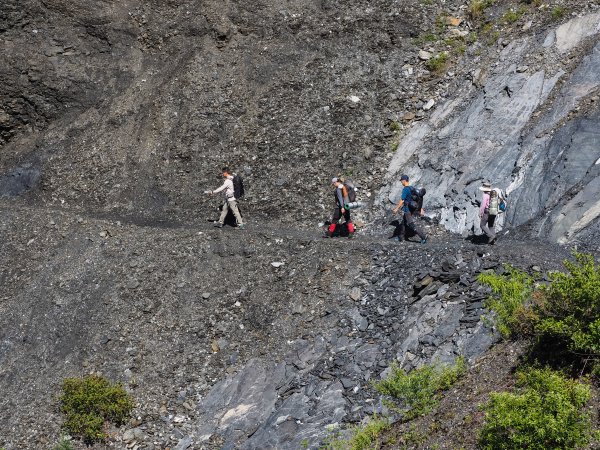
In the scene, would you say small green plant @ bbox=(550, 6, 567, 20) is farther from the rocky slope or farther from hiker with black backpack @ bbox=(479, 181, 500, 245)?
hiker with black backpack @ bbox=(479, 181, 500, 245)

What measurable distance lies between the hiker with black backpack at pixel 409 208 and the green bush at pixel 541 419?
7.25 metres

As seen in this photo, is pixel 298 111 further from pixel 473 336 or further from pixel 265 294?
pixel 473 336

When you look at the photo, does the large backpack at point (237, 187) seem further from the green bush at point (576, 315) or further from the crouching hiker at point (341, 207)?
the green bush at point (576, 315)

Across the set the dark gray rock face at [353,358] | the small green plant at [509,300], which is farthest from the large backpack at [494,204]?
the small green plant at [509,300]

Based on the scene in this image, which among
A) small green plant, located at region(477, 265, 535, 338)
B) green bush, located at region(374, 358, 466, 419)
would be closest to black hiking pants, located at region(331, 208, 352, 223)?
small green plant, located at region(477, 265, 535, 338)

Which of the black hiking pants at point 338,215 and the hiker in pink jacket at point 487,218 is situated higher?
the hiker in pink jacket at point 487,218

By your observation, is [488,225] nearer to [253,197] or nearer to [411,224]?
[411,224]

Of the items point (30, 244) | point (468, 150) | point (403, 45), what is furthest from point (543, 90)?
point (30, 244)

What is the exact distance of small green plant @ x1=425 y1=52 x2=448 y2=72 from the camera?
22766mm

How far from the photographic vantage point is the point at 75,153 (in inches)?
925

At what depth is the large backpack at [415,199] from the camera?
18016mm

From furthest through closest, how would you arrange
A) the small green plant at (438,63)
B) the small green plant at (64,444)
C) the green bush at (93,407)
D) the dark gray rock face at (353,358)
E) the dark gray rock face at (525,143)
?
the small green plant at (438,63) → the dark gray rock face at (525,143) → the green bush at (93,407) → the small green plant at (64,444) → the dark gray rock face at (353,358)

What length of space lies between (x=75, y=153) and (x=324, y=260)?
9397mm

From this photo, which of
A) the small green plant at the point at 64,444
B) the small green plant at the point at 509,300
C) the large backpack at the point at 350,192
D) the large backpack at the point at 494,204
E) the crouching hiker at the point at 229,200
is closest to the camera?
the small green plant at the point at 509,300
